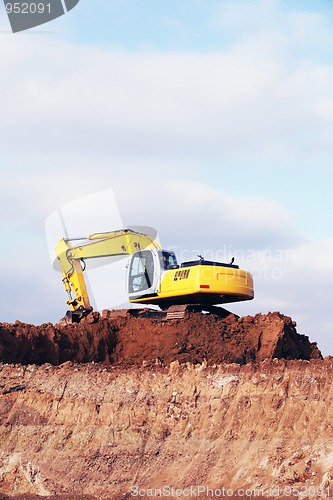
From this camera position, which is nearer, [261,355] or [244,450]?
[244,450]

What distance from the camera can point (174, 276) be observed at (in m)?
20.6

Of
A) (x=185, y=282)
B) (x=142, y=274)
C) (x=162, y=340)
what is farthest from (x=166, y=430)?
(x=142, y=274)

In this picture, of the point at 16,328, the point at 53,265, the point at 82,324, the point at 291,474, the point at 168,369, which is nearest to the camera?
the point at 291,474

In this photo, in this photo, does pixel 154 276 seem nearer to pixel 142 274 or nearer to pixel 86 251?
pixel 142 274

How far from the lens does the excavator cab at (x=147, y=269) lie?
69.1ft

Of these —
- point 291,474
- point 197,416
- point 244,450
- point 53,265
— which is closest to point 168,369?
point 197,416

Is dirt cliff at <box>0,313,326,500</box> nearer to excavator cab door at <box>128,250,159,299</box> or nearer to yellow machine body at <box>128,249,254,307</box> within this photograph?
yellow machine body at <box>128,249,254,307</box>

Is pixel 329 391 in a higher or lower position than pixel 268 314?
lower

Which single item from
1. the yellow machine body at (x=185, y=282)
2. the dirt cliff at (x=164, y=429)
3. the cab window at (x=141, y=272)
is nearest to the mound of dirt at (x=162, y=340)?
the yellow machine body at (x=185, y=282)

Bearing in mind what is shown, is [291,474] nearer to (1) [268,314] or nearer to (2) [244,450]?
(2) [244,450]

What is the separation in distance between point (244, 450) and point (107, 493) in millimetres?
2660

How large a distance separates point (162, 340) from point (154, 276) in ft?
5.77

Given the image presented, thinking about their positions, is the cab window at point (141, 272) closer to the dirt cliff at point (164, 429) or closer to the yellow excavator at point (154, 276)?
the yellow excavator at point (154, 276)

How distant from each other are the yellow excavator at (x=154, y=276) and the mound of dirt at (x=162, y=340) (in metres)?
0.64
